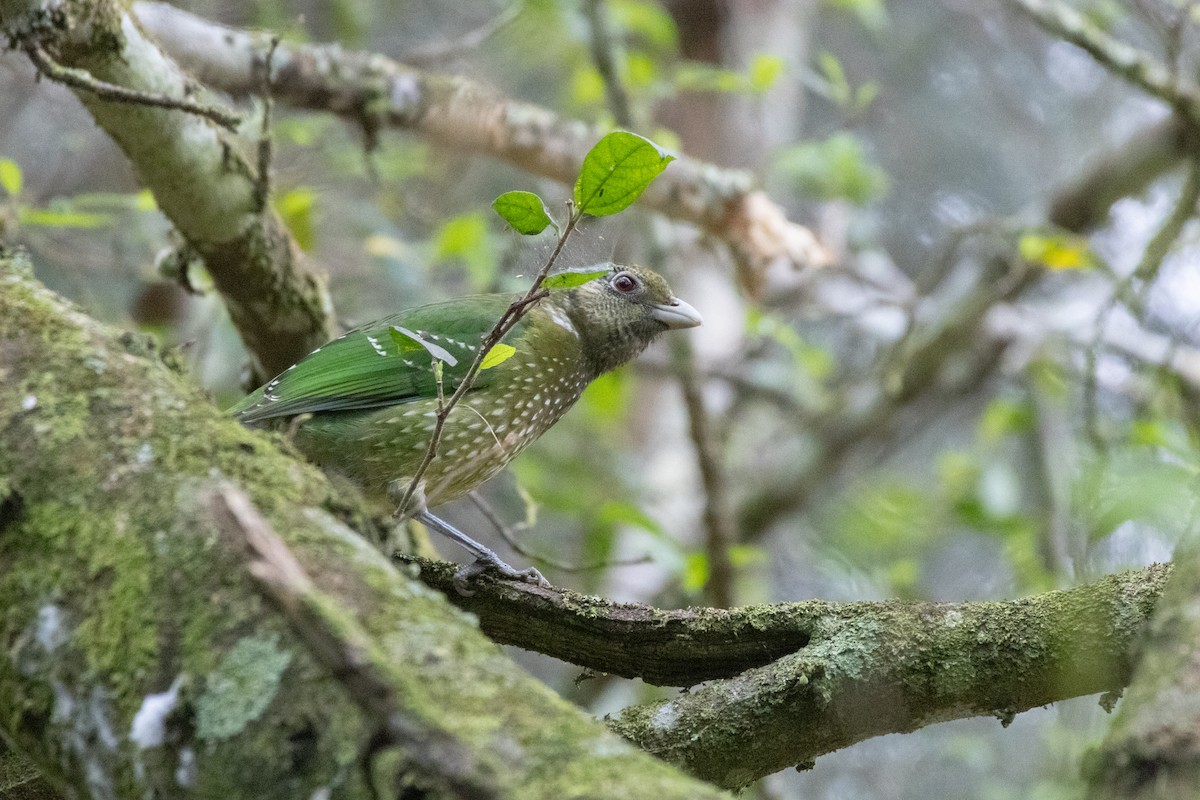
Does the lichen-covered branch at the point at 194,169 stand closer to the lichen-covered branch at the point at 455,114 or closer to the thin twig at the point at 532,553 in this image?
the lichen-covered branch at the point at 455,114

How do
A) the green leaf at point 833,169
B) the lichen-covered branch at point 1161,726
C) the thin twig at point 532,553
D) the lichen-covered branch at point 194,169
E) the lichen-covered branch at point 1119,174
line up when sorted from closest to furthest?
1. the lichen-covered branch at point 1161,726
2. the lichen-covered branch at point 194,169
3. the thin twig at point 532,553
4. the lichen-covered branch at point 1119,174
5. the green leaf at point 833,169

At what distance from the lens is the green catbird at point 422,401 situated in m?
3.35

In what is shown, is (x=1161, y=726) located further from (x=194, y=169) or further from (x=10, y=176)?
(x=10, y=176)

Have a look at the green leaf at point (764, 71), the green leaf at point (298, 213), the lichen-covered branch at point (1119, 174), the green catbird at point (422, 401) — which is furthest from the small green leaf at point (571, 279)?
the lichen-covered branch at point (1119, 174)

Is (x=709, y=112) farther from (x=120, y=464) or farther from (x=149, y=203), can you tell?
(x=120, y=464)

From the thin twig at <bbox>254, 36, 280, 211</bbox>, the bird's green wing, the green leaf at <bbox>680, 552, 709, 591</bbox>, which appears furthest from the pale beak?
the thin twig at <bbox>254, 36, 280, 211</bbox>

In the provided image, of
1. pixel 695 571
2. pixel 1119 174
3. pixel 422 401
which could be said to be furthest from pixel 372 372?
pixel 1119 174

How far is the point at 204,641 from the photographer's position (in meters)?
1.42

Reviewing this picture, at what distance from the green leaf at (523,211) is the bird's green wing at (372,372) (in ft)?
4.20

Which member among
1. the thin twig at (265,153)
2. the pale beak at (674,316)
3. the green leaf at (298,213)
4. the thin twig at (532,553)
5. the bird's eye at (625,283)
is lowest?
the thin twig at (532,553)

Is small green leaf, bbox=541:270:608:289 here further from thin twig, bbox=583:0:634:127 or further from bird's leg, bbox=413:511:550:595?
thin twig, bbox=583:0:634:127

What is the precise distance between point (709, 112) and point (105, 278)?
402 cm

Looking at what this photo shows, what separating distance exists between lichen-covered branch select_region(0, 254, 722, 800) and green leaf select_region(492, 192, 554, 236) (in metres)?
0.58

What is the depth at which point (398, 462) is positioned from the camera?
11.1ft
